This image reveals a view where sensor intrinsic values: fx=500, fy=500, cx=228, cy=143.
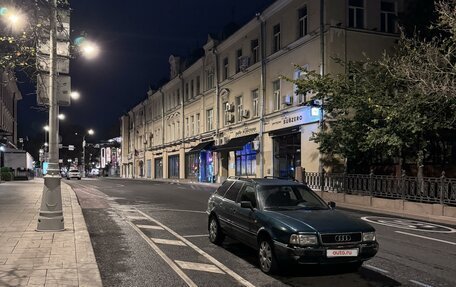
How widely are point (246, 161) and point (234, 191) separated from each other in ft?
88.8

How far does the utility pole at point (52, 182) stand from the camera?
1130 centimetres

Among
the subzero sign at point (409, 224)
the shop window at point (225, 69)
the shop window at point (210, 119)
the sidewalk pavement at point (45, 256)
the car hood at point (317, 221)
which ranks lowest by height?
the subzero sign at point (409, 224)

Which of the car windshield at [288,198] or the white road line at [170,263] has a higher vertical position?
the car windshield at [288,198]

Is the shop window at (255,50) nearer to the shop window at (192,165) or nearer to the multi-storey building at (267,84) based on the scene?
the multi-storey building at (267,84)

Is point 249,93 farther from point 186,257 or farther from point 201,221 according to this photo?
point 186,257

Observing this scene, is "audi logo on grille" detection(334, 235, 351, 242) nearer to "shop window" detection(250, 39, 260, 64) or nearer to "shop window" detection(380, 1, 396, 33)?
"shop window" detection(380, 1, 396, 33)

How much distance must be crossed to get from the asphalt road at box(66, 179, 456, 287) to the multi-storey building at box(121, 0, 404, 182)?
14033 mm

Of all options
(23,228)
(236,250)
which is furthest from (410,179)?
(23,228)

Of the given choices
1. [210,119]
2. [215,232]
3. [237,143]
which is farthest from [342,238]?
[210,119]

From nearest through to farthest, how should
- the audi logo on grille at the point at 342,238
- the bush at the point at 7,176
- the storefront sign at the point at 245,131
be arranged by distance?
the audi logo on grille at the point at 342,238 → the storefront sign at the point at 245,131 → the bush at the point at 7,176

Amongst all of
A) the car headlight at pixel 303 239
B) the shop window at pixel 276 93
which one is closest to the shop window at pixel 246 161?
the shop window at pixel 276 93

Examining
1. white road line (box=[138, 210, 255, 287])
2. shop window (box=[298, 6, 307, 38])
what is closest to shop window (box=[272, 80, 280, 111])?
shop window (box=[298, 6, 307, 38])

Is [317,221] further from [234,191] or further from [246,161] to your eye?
[246,161]

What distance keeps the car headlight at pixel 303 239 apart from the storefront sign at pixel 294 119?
2022cm
